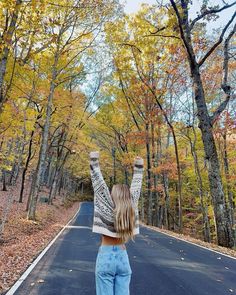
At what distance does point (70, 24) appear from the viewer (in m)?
16.7

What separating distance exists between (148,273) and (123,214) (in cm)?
493

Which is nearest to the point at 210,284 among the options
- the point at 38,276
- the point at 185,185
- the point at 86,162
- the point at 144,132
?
the point at 38,276

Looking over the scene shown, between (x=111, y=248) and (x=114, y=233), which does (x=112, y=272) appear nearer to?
(x=111, y=248)

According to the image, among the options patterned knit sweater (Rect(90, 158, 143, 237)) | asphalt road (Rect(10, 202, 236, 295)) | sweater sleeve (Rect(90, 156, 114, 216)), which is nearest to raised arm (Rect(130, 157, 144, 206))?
patterned knit sweater (Rect(90, 158, 143, 237))

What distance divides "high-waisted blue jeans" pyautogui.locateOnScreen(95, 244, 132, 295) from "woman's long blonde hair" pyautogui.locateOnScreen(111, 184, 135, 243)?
0.17m

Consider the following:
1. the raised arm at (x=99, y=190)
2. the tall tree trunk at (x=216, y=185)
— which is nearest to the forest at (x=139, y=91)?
the tall tree trunk at (x=216, y=185)

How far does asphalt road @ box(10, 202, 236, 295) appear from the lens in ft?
19.5

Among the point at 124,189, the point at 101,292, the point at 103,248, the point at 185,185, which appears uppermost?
the point at 185,185

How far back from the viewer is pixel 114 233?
301cm

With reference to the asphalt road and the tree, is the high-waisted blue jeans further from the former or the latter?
the tree

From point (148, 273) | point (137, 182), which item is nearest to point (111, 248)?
point (137, 182)

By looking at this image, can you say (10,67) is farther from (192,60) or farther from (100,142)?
(100,142)

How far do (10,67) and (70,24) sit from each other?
4.82m

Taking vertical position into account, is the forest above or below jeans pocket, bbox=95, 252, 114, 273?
above
